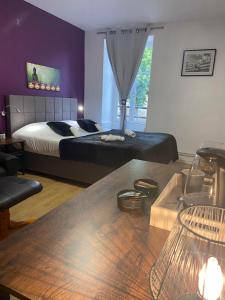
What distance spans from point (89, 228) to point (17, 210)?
6.33 feet

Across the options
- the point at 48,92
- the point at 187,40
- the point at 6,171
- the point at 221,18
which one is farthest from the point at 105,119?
the point at 6,171

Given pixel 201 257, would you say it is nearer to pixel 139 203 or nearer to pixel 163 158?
pixel 139 203

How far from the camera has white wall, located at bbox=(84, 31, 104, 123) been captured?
5098 mm

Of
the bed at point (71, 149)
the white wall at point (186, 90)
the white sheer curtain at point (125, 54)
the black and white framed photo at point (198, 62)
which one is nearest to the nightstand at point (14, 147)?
the bed at point (71, 149)

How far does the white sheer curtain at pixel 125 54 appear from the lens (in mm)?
4602

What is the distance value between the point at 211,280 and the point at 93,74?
5237mm

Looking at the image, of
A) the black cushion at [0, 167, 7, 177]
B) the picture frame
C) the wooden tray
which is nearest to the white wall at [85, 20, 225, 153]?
the picture frame

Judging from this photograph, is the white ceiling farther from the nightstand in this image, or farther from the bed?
the nightstand

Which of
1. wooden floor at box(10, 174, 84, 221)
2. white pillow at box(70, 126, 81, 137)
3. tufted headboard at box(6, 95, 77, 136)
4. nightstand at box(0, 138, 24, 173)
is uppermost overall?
tufted headboard at box(6, 95, 77, 136)

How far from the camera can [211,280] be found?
452 mm

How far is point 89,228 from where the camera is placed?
0.79 m

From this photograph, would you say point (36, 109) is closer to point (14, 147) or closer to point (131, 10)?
point (14, 147)

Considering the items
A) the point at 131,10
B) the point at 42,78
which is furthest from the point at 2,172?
the point at 131,10

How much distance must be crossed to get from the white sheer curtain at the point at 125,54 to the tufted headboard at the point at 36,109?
1073 millimetres
